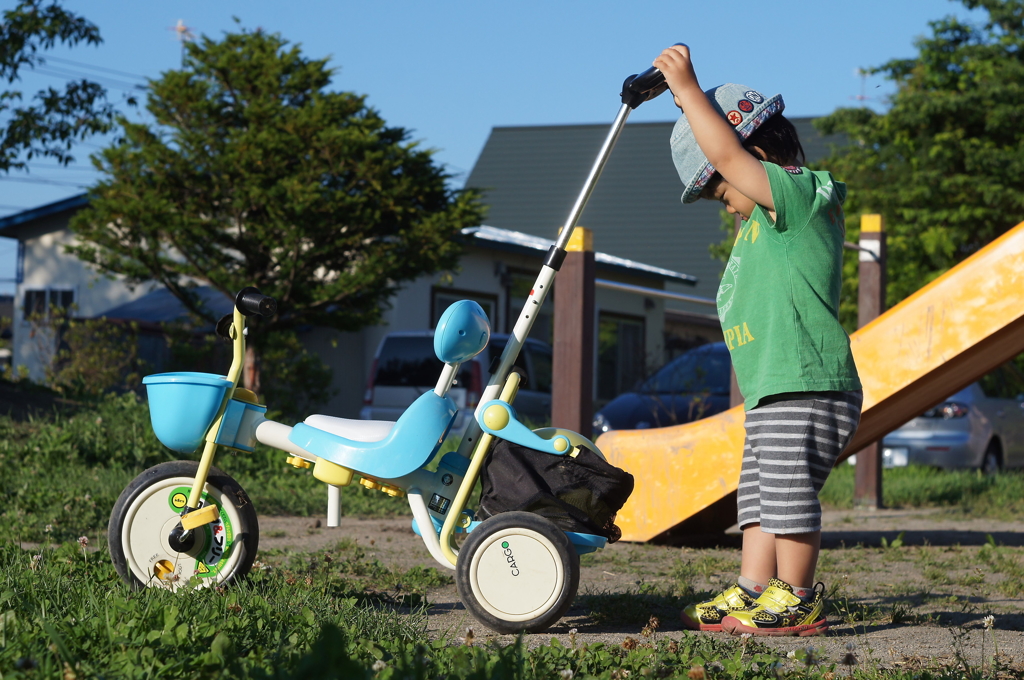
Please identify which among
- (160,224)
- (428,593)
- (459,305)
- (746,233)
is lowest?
(428,593)

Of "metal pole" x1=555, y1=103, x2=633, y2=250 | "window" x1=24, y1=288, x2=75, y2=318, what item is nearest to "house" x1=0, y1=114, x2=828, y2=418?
"window" x1=24, y1=288, x2=75, y2=318

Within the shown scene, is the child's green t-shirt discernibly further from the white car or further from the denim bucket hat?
the white car

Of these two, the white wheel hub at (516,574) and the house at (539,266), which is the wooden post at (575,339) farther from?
the white wheel hub at (516,574)

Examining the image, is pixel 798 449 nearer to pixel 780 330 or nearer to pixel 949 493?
pixel 780 330

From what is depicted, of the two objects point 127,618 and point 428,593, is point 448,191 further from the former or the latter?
point 127,618

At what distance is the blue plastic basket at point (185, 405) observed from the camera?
320 centimetres

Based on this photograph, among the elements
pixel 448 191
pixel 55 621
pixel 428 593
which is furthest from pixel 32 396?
pixel 55 621

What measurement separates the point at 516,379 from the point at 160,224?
9.48 meters

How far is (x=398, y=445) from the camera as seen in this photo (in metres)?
3.14

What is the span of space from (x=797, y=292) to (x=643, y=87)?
0.81m

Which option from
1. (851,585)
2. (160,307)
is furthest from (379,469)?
(160,307)

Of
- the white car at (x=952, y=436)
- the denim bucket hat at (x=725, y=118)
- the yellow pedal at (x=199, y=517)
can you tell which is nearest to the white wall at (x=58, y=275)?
the white car at (x=952, y=436)

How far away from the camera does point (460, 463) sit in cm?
329

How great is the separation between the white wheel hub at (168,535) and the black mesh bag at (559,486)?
0.89 metres
